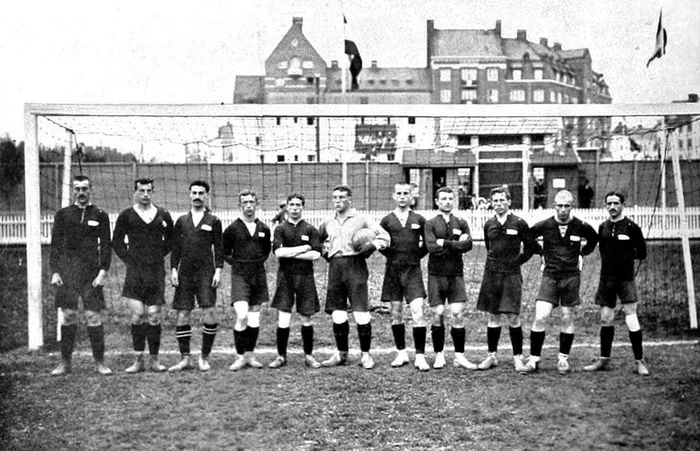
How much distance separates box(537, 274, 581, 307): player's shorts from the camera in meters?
5.84

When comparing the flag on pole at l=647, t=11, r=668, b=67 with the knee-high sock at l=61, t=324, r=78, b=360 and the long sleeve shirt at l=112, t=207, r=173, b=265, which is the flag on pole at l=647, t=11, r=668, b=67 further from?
the knee-high sock at l=61, t=324, r=78, b=360

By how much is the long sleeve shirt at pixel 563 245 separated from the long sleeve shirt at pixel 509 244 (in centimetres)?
15

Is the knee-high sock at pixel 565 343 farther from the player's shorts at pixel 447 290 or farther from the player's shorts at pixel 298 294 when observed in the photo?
the player's shorts at pixel 298 294

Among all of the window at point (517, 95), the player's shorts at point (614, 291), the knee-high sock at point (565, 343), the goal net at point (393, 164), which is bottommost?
the knee-high sock at point (565, 343)

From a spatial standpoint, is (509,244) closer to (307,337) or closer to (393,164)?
(307,337)

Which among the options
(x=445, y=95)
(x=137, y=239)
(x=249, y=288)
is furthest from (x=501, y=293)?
(x=445, y=95)

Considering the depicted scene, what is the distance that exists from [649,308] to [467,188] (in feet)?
41.5

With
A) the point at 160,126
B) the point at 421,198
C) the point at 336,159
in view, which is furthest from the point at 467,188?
the point at 160,126

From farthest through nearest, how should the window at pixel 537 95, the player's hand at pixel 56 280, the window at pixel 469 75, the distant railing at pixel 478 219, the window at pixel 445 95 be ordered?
the window at pixel 445 95, the window at pixel 469 75, the window at pixel 537 95, the distant railing at pixel 478 219, the player's hand at pixel 56 280

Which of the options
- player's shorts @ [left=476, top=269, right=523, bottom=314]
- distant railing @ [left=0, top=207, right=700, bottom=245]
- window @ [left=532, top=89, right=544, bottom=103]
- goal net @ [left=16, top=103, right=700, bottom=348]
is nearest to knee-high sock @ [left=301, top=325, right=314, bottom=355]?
player's shorts @ [left=476, top=269, right=523, bottom=314]

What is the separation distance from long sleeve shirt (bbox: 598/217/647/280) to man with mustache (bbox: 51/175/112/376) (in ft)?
15.5

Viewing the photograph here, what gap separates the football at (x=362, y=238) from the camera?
232 inches

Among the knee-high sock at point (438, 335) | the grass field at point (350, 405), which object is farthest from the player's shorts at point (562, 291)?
the knee-high sock at point (438, 335)

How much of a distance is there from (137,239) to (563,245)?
3.95m
